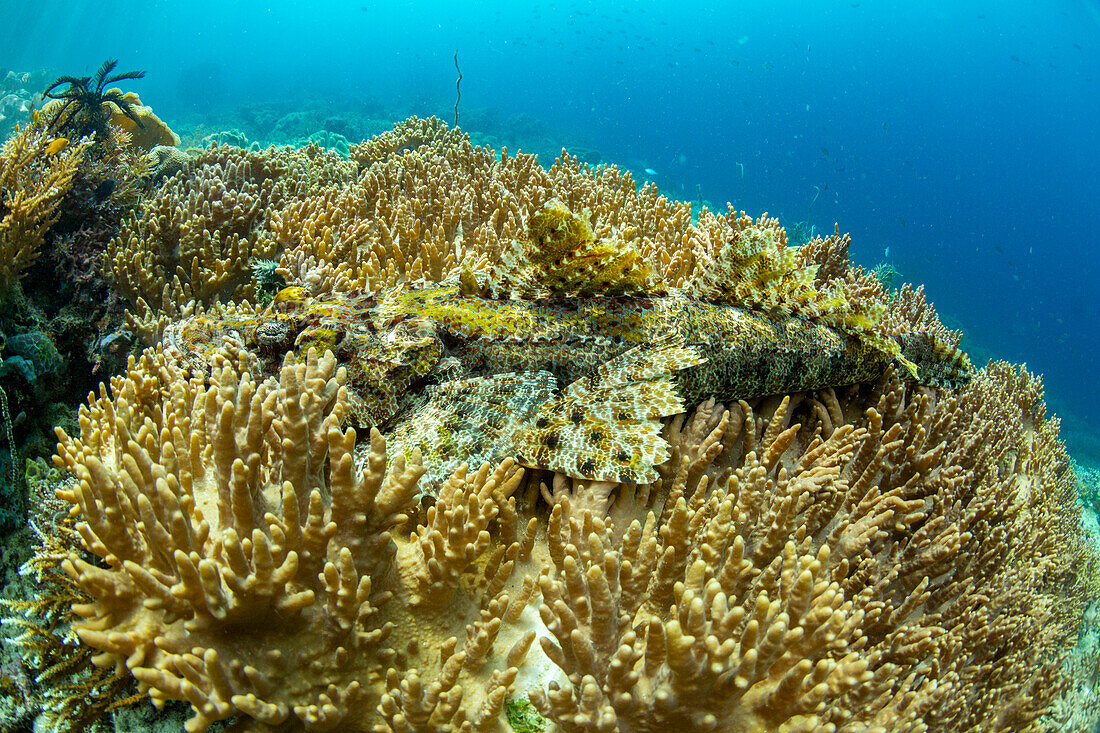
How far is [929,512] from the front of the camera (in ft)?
10.8

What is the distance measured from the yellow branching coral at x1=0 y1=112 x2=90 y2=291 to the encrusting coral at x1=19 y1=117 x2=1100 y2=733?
0.69m

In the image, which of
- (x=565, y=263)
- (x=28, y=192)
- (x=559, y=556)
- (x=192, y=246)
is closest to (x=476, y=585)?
(x=559, y=556)

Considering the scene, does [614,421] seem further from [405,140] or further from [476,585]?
[405,140]

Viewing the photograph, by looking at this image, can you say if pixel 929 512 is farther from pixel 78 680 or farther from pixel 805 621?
pixel 78 680

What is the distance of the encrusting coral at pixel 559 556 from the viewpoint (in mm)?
1660

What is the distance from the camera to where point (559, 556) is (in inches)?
92.2

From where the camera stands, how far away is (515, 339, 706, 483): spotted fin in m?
2.61

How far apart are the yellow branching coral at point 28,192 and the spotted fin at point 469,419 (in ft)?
12.4

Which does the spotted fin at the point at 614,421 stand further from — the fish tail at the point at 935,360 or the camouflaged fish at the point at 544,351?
the fish tail at the point at 935,360

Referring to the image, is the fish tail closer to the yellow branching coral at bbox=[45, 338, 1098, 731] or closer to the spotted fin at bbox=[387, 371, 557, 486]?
the yellow branching coral at bbox=[45, 338, 1098, 731]

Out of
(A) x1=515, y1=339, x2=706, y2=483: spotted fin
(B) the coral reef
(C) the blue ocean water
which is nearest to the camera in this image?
(A) x1=515, y1=339, x2=706, y2=483: spotted fin

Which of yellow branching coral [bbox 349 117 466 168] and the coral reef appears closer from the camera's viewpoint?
yellow branching coral [bbox 349 117 466 168]

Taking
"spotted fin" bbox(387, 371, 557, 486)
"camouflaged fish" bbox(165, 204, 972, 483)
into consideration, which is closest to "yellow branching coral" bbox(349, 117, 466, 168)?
"camouflaged fish" bbox(165, 204, 972, 483)

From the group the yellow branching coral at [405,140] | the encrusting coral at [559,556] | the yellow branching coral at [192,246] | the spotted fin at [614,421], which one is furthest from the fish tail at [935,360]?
the yellow branching coral at [405,140]
